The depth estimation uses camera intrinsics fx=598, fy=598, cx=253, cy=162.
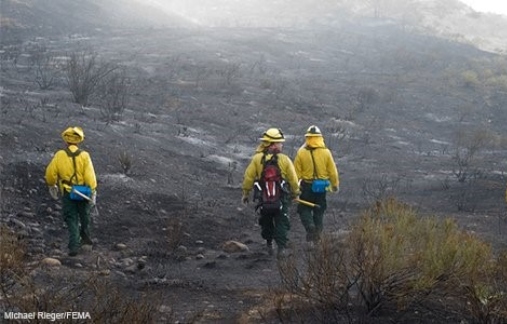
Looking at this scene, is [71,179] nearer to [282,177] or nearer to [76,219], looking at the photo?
[76,219]

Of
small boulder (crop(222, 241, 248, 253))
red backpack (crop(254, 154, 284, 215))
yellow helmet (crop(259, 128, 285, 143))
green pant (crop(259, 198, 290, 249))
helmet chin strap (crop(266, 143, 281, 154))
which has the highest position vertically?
yellow helmet (crop(259, 128, 285, 143))

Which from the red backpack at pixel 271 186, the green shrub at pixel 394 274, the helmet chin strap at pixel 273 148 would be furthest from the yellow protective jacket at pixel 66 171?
the green shrub at pixel 394 274

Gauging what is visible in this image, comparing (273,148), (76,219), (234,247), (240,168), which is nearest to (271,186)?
(273,148)

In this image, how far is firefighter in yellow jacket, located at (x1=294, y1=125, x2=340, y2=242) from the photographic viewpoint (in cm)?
764

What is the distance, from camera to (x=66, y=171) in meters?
6.83

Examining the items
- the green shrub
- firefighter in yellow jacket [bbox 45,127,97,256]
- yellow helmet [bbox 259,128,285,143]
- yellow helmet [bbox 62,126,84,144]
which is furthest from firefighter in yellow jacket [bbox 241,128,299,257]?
the green shrub

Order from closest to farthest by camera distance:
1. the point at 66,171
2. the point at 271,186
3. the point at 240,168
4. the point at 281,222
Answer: the point at 66,171 < the point at 271,186 < the point at 281,222 < the point at 240,168

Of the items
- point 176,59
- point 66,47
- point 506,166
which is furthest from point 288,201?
point 66,47

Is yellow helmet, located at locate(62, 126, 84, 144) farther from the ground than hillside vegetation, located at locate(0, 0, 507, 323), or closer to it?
farther from the ground

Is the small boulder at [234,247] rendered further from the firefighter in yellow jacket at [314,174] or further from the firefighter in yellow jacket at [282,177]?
the firefighter in yellow jacket at [314,174]

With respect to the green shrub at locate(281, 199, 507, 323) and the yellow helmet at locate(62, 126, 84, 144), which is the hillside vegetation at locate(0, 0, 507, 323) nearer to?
the green shrub at locate(281, 199, 507, 323)

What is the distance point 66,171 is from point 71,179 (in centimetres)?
11

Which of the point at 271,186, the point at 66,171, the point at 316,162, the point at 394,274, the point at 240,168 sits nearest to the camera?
the point at 394,274

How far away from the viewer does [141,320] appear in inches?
137
